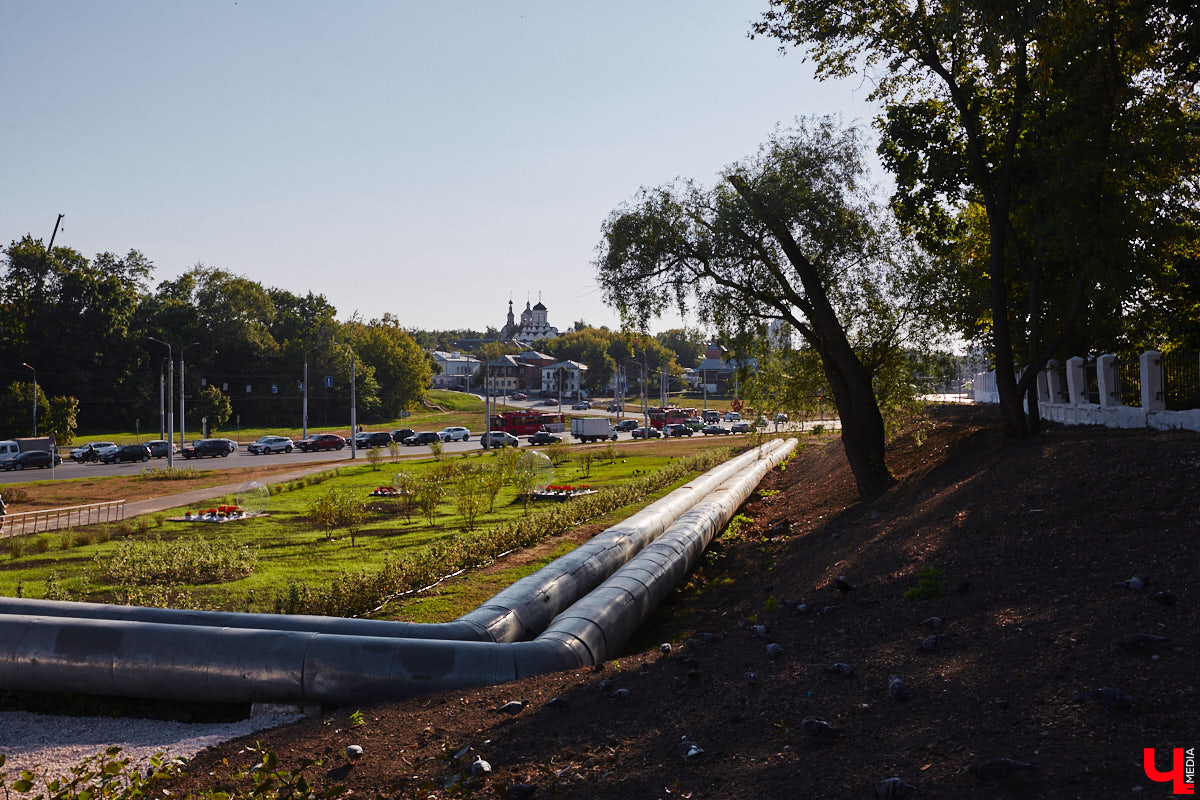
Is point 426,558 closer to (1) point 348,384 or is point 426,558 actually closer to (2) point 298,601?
(2) point 298,601

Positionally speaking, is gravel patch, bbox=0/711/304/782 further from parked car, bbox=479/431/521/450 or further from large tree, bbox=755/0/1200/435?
parked car, bbox=479/431/521/450

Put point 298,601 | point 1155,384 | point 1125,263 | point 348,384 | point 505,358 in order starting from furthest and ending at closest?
1. point 505,358
2. point 348,384
3. point 1155,384
4. point 1125,263
5. point 298,601

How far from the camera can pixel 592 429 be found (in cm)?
7531

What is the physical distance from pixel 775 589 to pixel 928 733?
25.3 feet

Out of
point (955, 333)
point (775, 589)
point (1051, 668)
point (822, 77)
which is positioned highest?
point (822, 77)

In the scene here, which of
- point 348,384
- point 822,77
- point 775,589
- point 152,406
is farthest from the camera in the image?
point 348,384

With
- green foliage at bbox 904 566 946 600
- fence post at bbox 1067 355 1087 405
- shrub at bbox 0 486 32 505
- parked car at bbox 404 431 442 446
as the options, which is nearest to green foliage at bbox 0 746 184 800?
green foliage at bbox 904 566 946 600

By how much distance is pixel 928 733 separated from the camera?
5555mm

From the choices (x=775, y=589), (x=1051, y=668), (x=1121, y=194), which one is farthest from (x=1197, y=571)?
(x=1121, y=194)

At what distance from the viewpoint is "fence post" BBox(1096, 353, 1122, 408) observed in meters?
19.7

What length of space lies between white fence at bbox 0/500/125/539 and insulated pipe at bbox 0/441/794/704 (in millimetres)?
18474

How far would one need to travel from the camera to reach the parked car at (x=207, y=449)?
63.5 m

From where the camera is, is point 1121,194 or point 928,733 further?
point 1121,194

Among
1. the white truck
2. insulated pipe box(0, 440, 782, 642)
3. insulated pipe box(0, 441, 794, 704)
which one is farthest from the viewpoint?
the white truck
